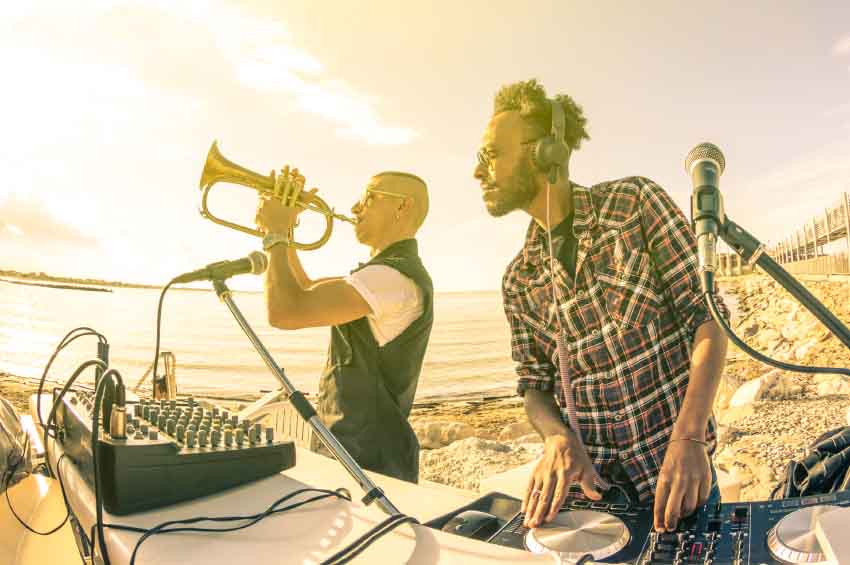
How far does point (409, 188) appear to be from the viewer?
2.33 metres

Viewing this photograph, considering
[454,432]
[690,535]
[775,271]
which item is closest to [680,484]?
[690,535]

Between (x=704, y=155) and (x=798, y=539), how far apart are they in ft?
1.44

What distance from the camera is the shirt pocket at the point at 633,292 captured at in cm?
133

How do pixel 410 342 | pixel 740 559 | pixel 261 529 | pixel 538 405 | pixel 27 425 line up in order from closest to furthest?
pixel 740 559
pixel 261 529
pixel 538 405
pixel 27 425
pixel 410 342

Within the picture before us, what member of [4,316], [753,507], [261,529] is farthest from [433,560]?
[4,316]

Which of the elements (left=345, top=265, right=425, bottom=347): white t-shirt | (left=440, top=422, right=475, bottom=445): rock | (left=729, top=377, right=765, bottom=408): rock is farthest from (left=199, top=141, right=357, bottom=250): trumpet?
(left=729, top=377, right=765, bottom=408): rock

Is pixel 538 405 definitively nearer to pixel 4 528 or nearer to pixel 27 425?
pixel 4 528

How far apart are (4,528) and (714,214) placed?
56.9 inches

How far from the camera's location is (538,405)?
1.35m

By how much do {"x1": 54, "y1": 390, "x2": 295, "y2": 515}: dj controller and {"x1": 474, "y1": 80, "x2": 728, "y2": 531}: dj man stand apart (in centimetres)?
57

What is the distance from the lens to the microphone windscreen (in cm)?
70

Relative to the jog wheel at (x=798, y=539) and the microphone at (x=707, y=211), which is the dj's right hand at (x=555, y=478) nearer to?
the jog wheel at (x=798, y=539)

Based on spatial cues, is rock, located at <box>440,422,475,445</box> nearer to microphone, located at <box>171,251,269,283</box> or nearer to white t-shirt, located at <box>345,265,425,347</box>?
white t-shirt, located at <box>345,265,425,347</box>

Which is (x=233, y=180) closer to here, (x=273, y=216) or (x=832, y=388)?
(x=273, y=216)
